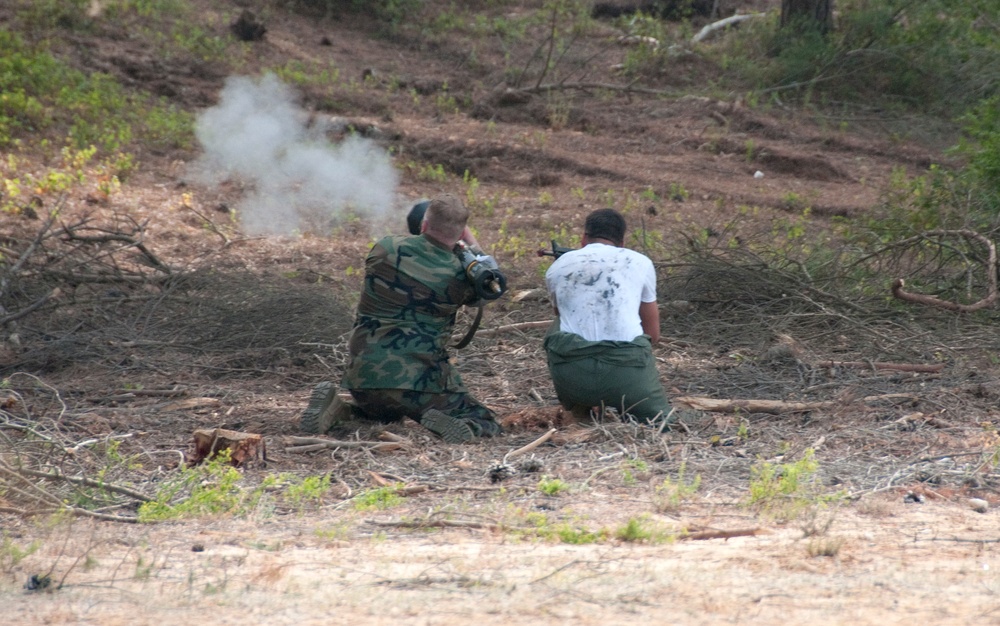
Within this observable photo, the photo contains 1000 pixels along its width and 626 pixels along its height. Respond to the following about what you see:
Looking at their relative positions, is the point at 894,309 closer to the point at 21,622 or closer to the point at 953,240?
the point at 953,240

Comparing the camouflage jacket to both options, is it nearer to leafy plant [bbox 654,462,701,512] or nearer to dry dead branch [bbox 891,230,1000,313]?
leafy plant [bbox 654,462,701,512]

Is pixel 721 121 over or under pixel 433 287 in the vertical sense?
over

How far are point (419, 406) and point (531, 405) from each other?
0.85m

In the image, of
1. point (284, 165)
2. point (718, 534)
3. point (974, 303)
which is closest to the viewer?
point (718, 534)

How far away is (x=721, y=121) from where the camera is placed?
1288 cm

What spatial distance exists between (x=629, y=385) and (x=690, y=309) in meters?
2.36

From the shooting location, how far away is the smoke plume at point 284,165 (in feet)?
33.4

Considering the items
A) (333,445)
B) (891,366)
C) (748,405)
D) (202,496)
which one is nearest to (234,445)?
(333,445)

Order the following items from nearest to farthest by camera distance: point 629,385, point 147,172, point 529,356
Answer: point 629,385
point 529,356
point 147,172

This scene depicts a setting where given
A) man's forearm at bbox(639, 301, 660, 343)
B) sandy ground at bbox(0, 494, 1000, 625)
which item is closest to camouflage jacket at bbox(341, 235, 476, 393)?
man's forearm at bbox(639, 301, 660, 343)

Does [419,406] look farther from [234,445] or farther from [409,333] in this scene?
[234,445]

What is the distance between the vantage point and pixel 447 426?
204 inches

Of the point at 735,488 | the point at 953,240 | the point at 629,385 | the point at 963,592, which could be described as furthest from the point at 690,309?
the point at 963,592

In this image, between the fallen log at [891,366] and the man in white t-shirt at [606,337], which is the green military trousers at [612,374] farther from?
the fallen log at [891,366]
